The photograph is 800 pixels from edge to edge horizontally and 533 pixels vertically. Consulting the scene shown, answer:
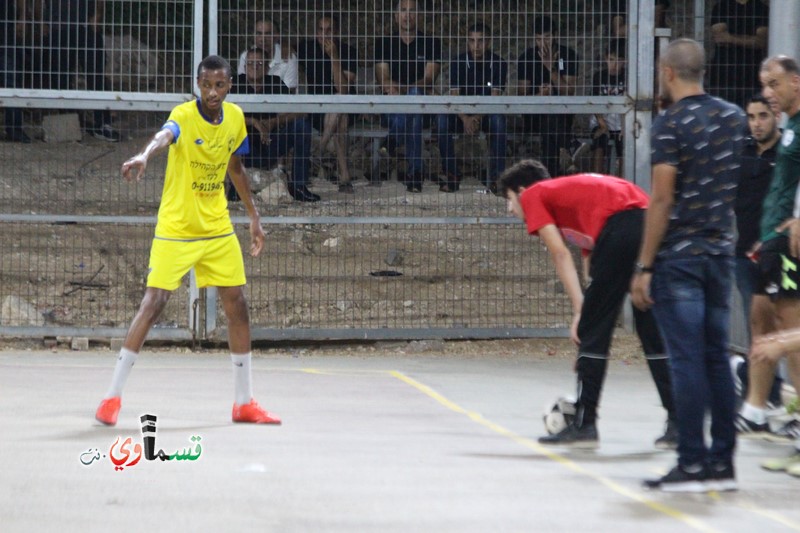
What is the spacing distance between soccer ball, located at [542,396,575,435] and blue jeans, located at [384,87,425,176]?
504 centimetres

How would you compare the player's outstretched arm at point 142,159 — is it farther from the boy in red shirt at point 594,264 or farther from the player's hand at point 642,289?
the player's hand at point 642,289

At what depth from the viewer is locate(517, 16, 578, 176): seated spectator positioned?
11492mm

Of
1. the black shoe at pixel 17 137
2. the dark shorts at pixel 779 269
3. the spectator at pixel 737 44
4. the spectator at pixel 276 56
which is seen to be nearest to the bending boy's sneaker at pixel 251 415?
the dark shorts at pixel 779 269

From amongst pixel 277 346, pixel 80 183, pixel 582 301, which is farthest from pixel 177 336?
pixel 582 301

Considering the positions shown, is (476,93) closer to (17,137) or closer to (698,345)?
(17,137)

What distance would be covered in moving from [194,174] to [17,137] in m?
5.36

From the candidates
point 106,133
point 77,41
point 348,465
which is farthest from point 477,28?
point 348,465

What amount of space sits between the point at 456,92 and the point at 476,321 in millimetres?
2199

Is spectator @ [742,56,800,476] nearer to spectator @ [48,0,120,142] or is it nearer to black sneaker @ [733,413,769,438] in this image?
black sneaker @ [733,413,769,438]

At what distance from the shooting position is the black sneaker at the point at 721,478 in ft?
18.1

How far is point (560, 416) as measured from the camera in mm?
6809

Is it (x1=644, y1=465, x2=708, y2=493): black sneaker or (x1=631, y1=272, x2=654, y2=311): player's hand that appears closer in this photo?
(x1=644, y1=465, x2=708, y2=493): black sneaker

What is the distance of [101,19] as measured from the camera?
11.5 metres

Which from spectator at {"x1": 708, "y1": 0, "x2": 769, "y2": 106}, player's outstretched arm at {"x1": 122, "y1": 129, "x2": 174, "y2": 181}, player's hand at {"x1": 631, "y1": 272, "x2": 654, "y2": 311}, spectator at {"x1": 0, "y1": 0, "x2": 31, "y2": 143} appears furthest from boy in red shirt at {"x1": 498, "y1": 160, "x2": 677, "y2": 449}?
spectator at {"x1": 0, "y1": 0, "x2": 31, "y2": 143}
